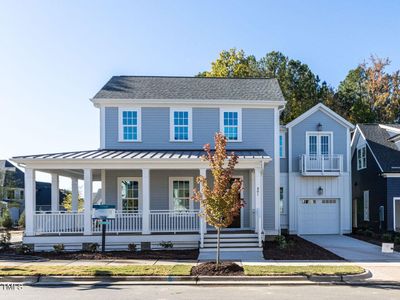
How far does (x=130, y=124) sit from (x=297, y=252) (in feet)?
31.1

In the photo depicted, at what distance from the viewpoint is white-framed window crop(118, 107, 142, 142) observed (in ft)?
65.6

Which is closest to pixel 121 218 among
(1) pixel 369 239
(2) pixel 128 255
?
(2) pixel 128 255

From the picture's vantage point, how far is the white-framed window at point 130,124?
20000 millimetres

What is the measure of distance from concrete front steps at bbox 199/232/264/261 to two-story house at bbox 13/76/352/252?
0.06 metres

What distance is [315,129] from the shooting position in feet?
77.7

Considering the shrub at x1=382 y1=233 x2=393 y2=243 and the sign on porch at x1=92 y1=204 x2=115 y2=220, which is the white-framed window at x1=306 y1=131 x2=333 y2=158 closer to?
the shrub at x1=382 y1=233 x2=393 y2=243

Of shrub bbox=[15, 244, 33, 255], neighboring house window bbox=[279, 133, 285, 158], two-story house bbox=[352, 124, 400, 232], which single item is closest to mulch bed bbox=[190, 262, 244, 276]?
shrub bbox=[15, 244, 33, 255]

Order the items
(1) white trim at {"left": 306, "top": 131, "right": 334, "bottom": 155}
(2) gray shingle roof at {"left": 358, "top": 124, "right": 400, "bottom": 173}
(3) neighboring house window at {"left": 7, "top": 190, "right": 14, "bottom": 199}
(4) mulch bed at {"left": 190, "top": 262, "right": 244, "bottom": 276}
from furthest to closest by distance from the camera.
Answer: (3) neighboring house window at {"left": 7, "top": 190, "right": 14, "bottom": 199} → (1) white trim at {"left": 306, "top": 131, "right": 334, "bottom": 155} → (2) gray shingle roof at {"left": 358, "top": 124, "right": 400, "bottom": 173} → (4) mulch bed at {"left": 190, "top": 262, "right": 244, "bottom": 276}

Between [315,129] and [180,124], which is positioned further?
[315,129]

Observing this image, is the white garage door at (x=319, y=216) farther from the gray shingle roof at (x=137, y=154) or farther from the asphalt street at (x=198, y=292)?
the asphalt street at (x=198, y=292)

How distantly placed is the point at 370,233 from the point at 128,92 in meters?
14.3

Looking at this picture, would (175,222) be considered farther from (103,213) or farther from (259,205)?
(259,205)

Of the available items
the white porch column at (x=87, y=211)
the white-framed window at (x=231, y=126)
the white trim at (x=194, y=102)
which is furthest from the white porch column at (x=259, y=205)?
the white porch column at (x=87, y=211)

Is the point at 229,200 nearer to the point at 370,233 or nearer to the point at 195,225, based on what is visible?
the point at 195,225
